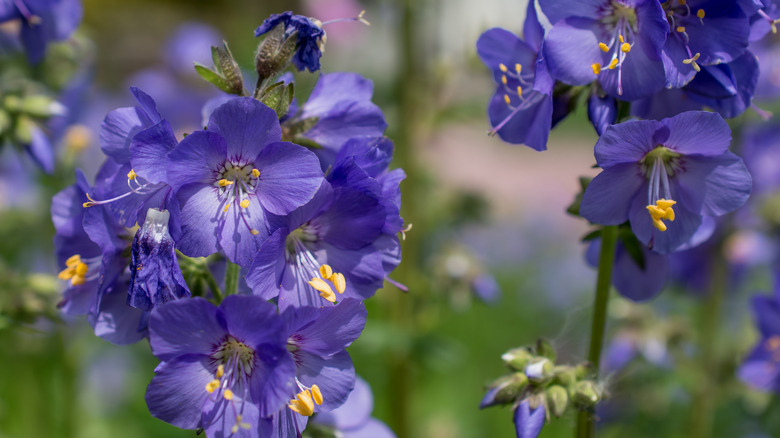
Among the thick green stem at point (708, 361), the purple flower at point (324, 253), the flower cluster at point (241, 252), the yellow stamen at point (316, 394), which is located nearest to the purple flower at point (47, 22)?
the flower cluster at point (241, 252)

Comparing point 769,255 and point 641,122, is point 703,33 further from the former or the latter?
point 769,255

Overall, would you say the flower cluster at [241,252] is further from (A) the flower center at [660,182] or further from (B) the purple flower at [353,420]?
(A) the flower center at [660,182]

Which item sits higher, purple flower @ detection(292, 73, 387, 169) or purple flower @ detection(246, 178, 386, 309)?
purple flower @ detection(292, 73, 387, 169)

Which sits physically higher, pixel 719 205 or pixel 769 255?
pixel 719 205

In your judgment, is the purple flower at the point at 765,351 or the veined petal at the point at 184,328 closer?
the veined petal at the point at 184,328

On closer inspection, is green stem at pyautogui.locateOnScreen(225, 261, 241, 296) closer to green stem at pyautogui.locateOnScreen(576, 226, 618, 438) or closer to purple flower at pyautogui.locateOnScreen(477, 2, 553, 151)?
purple flower at pyautogui.locateOnScreen(477, 2, 553, 151)

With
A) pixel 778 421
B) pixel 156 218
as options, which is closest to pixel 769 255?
pixel 778 421

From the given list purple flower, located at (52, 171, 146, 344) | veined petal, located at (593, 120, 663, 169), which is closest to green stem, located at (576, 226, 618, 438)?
veined petal, located at (593, 120, 663, 169)
